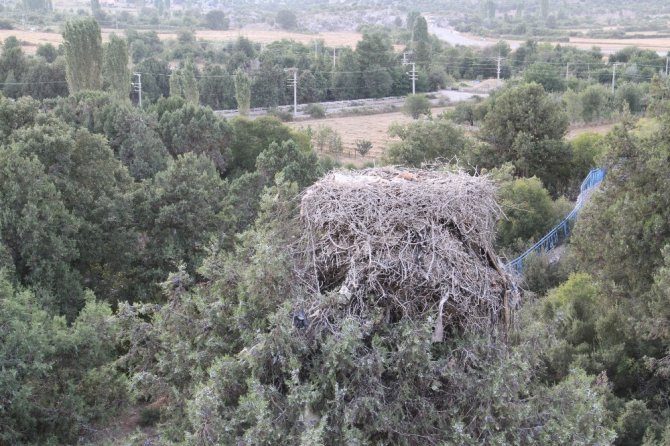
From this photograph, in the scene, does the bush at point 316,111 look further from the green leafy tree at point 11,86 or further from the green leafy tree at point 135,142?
the green leafy tree at point 135,142

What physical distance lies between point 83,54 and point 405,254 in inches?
1434

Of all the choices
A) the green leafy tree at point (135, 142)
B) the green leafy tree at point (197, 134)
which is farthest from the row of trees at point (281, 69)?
the green leafy tree at point (135, 142)

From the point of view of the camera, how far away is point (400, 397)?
6.77 metres

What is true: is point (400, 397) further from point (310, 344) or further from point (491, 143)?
point (491, 143)

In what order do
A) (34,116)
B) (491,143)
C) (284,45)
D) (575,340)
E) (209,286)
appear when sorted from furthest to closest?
(284,45) < (491,143) < (34,116) < (575,340) < (209,286)

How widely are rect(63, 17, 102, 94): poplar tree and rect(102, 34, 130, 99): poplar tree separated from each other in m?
0.58

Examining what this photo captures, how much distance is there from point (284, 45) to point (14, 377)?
80271mm

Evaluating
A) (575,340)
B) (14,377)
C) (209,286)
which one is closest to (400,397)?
(209,286)

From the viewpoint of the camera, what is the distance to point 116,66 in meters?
40.2

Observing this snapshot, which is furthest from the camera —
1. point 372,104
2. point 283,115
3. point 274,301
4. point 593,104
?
point 372,104

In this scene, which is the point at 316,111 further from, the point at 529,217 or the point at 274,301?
the point at 274,301

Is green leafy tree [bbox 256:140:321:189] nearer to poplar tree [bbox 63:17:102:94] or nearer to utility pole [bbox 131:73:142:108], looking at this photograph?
poplar tree [bbox 63:17:102:94]

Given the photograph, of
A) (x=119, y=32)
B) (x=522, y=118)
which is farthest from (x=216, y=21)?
(x=522, y=118)

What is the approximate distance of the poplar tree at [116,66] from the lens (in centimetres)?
3997
